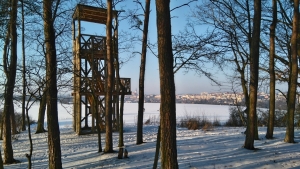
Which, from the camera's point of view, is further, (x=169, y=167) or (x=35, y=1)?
(x=35, y=1)

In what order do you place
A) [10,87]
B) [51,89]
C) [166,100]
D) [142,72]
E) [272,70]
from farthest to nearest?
1. [272,70]
2. [142,72]
3. [10,87]
4. [51,89]
5. [166,100]

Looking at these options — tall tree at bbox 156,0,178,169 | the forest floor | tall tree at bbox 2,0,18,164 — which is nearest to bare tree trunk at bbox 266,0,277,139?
the forest floor

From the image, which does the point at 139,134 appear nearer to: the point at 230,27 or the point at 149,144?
the point at 149,144

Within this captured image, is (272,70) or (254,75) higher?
(272,70)

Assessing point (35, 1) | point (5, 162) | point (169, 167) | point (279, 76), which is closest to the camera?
point (169, 167)

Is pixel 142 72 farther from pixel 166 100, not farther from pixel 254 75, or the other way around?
pixel 166 100

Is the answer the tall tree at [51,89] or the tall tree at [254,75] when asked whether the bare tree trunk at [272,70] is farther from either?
the tall tree at [51,89]

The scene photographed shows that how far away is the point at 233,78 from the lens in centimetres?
1138

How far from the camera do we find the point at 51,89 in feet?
18.2

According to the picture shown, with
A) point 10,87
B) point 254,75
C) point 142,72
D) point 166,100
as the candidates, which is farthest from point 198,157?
point 10,87

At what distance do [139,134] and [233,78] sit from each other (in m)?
5.45

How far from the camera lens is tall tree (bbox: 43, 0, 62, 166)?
5.50m

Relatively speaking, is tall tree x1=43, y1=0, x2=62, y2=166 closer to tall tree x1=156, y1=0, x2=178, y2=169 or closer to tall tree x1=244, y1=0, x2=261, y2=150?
tall tree x1=156, y1=0, x2=178, y2=169

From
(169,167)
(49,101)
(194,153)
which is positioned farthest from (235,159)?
(49,101)
